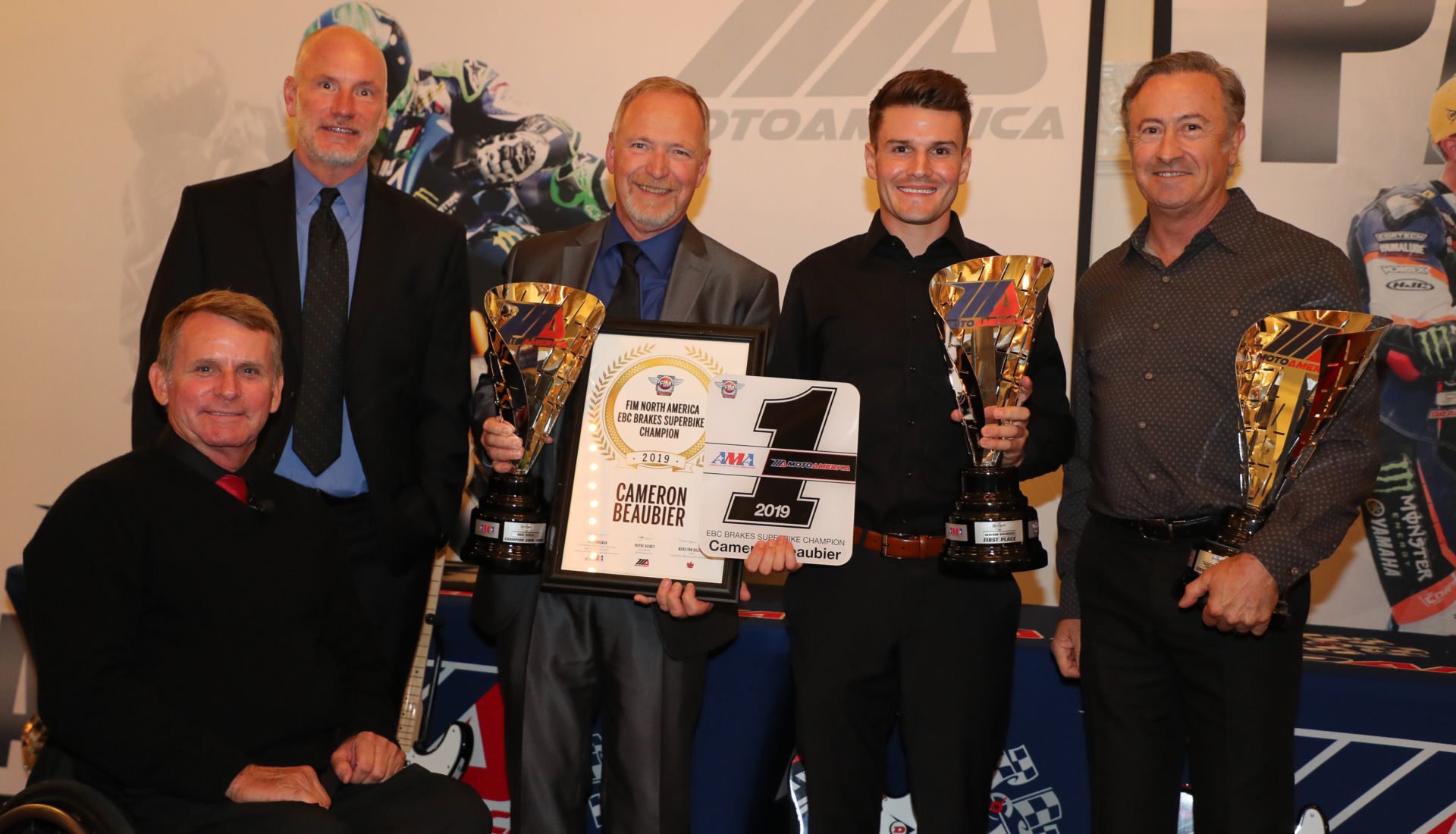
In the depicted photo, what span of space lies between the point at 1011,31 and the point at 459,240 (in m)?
2.22

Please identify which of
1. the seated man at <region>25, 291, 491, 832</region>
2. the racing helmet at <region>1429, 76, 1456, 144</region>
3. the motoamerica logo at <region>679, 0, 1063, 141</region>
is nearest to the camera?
the seated man at <region>25, 291, 491, 832</region>

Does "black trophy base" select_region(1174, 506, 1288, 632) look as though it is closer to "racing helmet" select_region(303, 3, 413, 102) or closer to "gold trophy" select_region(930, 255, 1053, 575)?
"gold trophy" select_region(930, 255, 1053, 575)

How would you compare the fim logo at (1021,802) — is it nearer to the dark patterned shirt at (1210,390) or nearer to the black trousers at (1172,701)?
the black trousers at (1172,701)

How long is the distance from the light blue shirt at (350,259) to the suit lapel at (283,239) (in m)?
0.02

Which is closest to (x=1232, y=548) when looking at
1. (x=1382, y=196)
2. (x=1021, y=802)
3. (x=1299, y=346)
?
(x=1299, y=346)

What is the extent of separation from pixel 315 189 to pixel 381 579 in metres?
1.09

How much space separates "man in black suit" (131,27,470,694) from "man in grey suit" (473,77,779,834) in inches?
9.3

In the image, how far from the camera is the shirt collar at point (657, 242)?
2.77 metres

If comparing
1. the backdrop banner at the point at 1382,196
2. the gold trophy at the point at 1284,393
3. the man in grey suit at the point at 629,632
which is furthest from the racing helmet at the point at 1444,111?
the man in grey suit at the point at 629,632

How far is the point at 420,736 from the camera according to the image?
3.44 metres

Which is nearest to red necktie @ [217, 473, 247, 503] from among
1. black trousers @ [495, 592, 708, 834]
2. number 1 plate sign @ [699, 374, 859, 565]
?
black trousers @ [495, 592, 708, 834]

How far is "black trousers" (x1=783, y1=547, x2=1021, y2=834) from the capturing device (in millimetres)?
2438

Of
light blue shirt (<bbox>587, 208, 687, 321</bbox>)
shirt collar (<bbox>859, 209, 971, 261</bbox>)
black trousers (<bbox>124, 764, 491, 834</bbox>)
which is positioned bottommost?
black trousers (<bbox>124, 764, 491, 834</bbox>)

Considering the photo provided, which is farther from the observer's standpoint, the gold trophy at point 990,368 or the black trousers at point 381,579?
the black trousers at point 381,579
